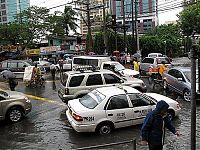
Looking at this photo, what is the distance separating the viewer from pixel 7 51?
4228 centimetres

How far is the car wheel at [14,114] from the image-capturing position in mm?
12156

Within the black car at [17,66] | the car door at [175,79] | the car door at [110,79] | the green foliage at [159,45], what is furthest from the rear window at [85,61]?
the green foliage at [159,45]

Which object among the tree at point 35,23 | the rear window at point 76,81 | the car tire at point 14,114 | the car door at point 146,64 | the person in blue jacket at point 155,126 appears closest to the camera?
the person in blue jacket at point 155,126

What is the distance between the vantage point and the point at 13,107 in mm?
12156

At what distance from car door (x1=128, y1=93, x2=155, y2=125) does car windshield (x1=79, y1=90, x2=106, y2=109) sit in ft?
3.18

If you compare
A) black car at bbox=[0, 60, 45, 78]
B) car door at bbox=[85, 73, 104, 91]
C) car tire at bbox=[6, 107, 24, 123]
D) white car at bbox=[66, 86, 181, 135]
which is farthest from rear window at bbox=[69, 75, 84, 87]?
black car at bbox=[0, 60, 45, 78]

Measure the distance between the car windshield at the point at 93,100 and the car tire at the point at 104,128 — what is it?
2.08 feet

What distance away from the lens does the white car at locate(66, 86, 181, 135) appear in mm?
9797

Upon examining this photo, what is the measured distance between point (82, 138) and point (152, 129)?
13.3ft

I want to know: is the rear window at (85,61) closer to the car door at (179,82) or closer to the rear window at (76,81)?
the car door at (179,82)

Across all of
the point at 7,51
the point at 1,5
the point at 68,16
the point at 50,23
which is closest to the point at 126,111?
the point at 7,51

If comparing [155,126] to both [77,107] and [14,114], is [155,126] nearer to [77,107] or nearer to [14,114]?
[77,107]

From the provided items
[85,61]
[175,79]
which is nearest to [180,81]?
[175,79]

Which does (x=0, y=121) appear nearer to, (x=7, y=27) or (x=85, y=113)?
(x=85, y=113)
